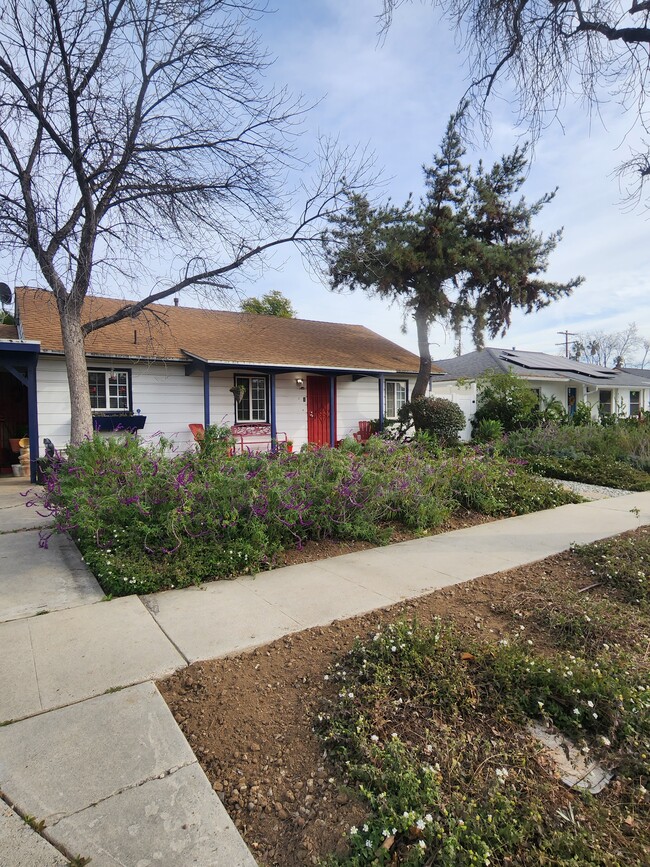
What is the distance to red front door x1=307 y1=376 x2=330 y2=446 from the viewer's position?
15.2 meters

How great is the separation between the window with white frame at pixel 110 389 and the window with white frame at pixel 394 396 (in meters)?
8.63

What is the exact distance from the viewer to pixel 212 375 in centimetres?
1338

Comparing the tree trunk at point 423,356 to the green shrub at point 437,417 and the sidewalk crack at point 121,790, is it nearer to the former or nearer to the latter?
the green shrub at point 437,417

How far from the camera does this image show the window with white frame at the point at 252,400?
13.9m

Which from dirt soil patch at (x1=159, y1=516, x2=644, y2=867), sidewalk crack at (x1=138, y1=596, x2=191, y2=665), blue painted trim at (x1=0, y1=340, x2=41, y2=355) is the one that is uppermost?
blue painted trim at (x1=0, y1=340, x2=41, y2=355)

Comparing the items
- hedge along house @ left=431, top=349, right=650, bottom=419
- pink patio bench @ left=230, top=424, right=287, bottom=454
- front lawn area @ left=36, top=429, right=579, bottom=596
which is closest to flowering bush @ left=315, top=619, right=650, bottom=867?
front lawn area @ left=36, top=429, right=579, bottom=596

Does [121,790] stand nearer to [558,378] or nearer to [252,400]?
[252,400]

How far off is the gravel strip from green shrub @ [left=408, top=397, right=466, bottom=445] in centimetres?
560

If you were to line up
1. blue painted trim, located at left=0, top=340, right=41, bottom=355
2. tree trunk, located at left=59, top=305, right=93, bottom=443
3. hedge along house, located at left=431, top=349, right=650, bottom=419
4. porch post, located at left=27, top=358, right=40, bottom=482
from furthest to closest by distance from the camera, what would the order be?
hedge along house, located at left=431, top=349, right=650, bottom=419, porch post, located at left=27, top=358, right=40, bottom=482, blue painted trim, located at left=0, top=340, right=41, bottom=355, tree trunk, located at left=59, top=305, right=93, bottom=443

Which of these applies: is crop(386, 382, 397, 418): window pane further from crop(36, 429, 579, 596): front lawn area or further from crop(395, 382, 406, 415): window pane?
crop(36, 429, 579, 596): front lawn area

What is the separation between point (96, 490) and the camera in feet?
17.4

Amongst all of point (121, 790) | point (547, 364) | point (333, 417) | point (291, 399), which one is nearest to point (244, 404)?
point (291, 399)

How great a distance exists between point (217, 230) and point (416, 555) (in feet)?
22.8

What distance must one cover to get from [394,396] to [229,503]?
13.3 metres
